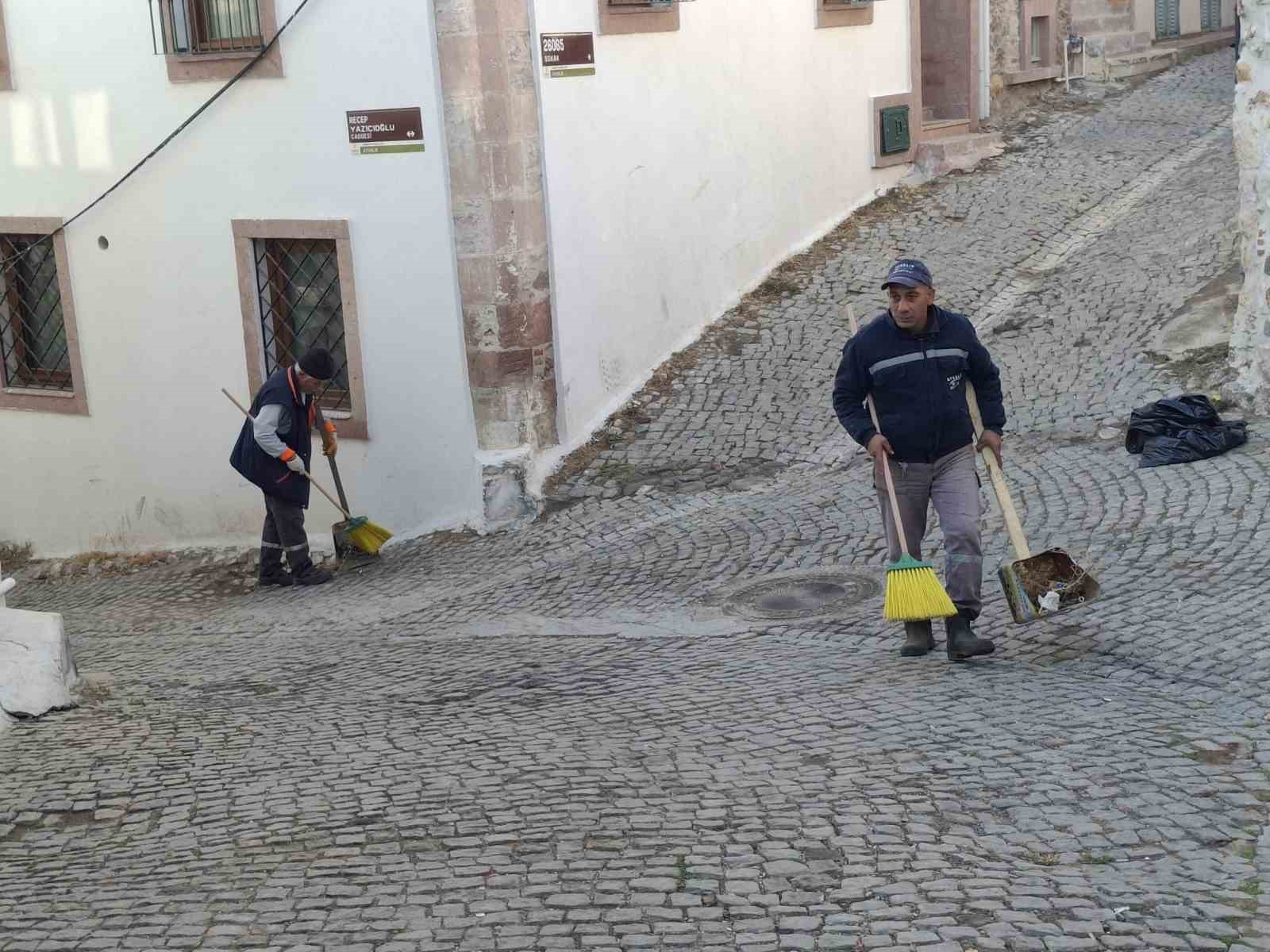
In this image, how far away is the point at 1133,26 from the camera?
2042cm

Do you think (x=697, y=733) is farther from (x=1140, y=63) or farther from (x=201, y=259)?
(x=1140, y=63)

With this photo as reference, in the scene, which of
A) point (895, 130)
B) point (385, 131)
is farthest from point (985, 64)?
point (385, 131)

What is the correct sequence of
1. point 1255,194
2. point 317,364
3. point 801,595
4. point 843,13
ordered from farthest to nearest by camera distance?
point 843,13, point 317,364, point 1255,194, point 801,595

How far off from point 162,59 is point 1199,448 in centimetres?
812

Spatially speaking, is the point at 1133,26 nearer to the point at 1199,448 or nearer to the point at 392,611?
the point at 1199,448

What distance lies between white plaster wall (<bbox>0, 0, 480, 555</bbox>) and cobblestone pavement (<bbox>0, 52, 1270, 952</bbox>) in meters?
1.09

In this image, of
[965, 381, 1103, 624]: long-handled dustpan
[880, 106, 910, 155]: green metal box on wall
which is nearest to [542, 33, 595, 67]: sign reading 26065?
[880, 106, 910, 155]: green metal box on wall

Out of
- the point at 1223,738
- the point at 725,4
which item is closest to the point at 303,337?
the point at 725,4

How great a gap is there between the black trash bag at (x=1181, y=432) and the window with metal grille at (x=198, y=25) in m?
7.12

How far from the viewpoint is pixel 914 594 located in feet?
21.1

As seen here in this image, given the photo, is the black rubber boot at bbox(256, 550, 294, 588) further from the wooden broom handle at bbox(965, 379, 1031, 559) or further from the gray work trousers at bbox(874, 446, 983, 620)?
the wooden broom handle at bbox(965, 379, 1031, 559)

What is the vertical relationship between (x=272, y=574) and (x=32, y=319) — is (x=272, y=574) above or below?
below

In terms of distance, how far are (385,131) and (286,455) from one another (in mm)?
2377

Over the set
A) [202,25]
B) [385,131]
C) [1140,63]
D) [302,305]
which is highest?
[202,25]
